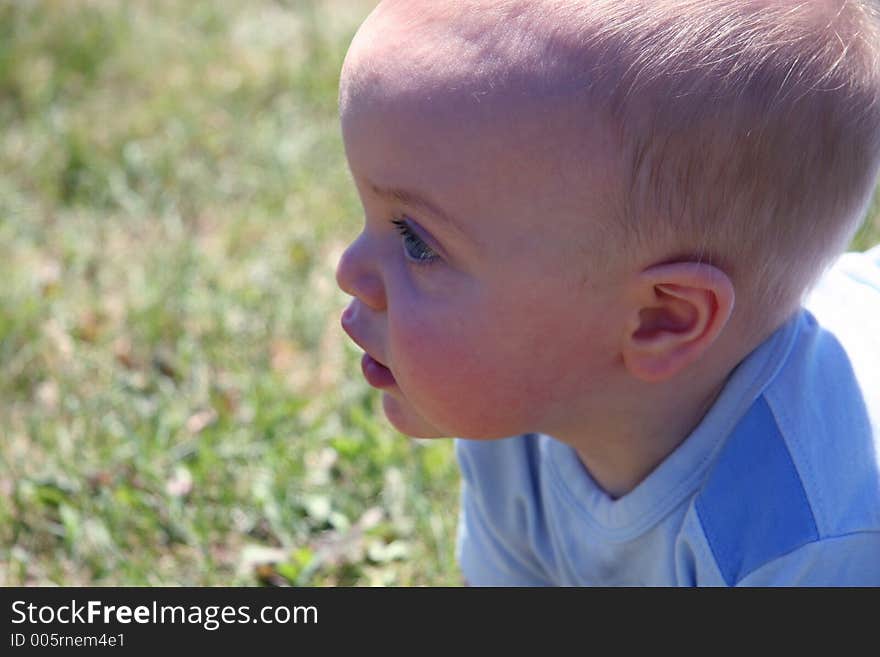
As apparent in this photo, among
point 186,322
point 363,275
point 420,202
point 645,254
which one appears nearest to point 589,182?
point 645,254

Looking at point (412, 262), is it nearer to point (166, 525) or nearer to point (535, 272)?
point (535, 272)

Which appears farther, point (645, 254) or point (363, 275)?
point (363, 275)

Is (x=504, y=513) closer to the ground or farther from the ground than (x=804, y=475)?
farther from the ground

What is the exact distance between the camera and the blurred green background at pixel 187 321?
8.24 feet

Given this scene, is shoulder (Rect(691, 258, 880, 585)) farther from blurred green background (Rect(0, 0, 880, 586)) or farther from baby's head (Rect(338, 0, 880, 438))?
blurred green background (Rect(0, 0, 880, 586))

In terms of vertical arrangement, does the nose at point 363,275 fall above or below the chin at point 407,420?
above

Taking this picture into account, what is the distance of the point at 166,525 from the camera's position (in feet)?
8.26

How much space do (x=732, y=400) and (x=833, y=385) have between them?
16 cm

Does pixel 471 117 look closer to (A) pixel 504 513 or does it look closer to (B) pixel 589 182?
(B) pixel 589 182

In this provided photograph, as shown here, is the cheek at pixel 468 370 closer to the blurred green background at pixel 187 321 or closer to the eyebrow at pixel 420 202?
the eyebrow at pixel 420 202

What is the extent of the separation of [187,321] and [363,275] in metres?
1.38

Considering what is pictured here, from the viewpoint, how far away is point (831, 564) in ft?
5.62

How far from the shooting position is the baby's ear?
1652mm

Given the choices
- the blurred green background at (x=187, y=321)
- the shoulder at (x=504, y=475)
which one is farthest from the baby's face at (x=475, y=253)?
the blurred green background at (x=187, y=321)
